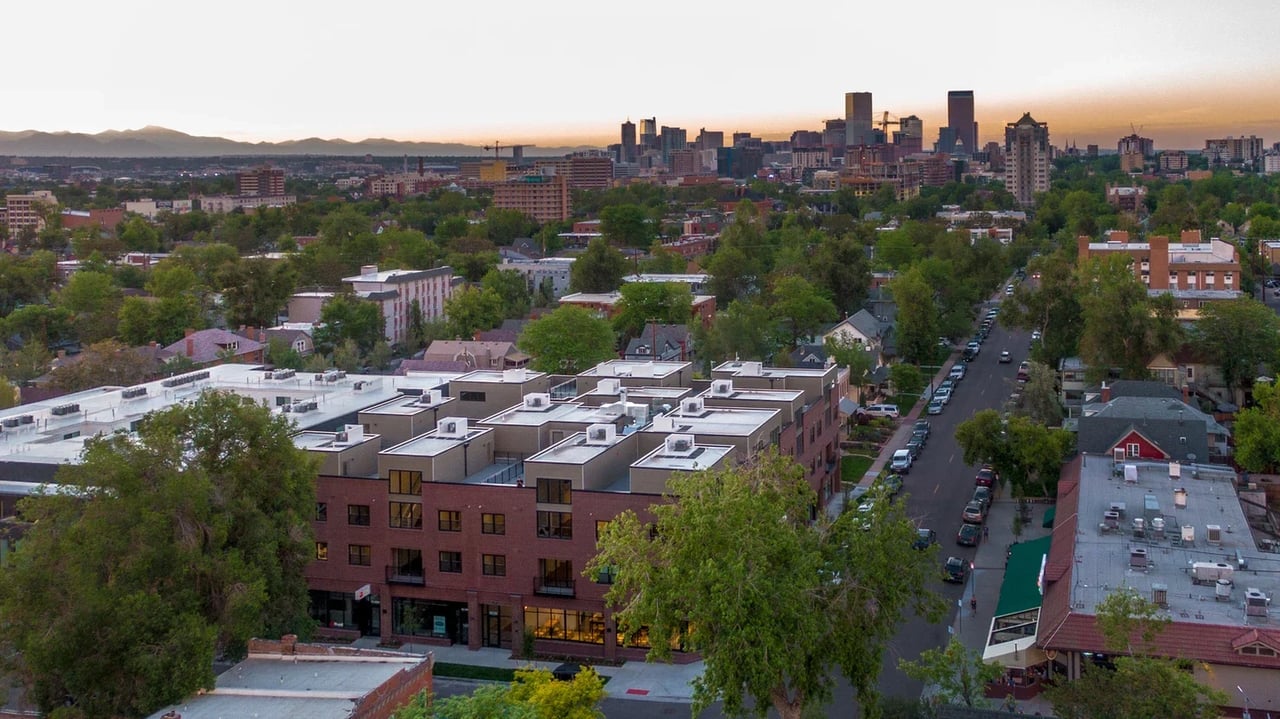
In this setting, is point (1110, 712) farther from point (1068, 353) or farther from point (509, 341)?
point (509, 341)

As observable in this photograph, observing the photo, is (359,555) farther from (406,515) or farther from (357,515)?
(406,515)

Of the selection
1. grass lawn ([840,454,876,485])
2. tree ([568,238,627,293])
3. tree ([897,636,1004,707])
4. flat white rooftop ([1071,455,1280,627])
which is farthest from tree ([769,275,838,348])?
tree ([897,636,1004,707])

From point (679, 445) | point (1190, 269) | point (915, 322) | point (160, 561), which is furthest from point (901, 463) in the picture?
point (1190, 269)

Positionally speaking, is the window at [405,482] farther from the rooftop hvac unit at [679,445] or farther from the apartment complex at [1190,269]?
the apartment complex at [1190,269]

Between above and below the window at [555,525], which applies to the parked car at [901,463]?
below

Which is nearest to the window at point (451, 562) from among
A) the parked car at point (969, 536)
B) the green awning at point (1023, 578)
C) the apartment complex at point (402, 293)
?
the green awning at point (1023, 578)

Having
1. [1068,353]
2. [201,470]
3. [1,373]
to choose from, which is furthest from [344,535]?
[1068,353]

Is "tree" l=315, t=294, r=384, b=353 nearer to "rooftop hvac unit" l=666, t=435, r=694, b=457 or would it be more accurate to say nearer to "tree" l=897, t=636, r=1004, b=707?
"rooftop hvac unit" l=666, t=435, r=694, b=457
